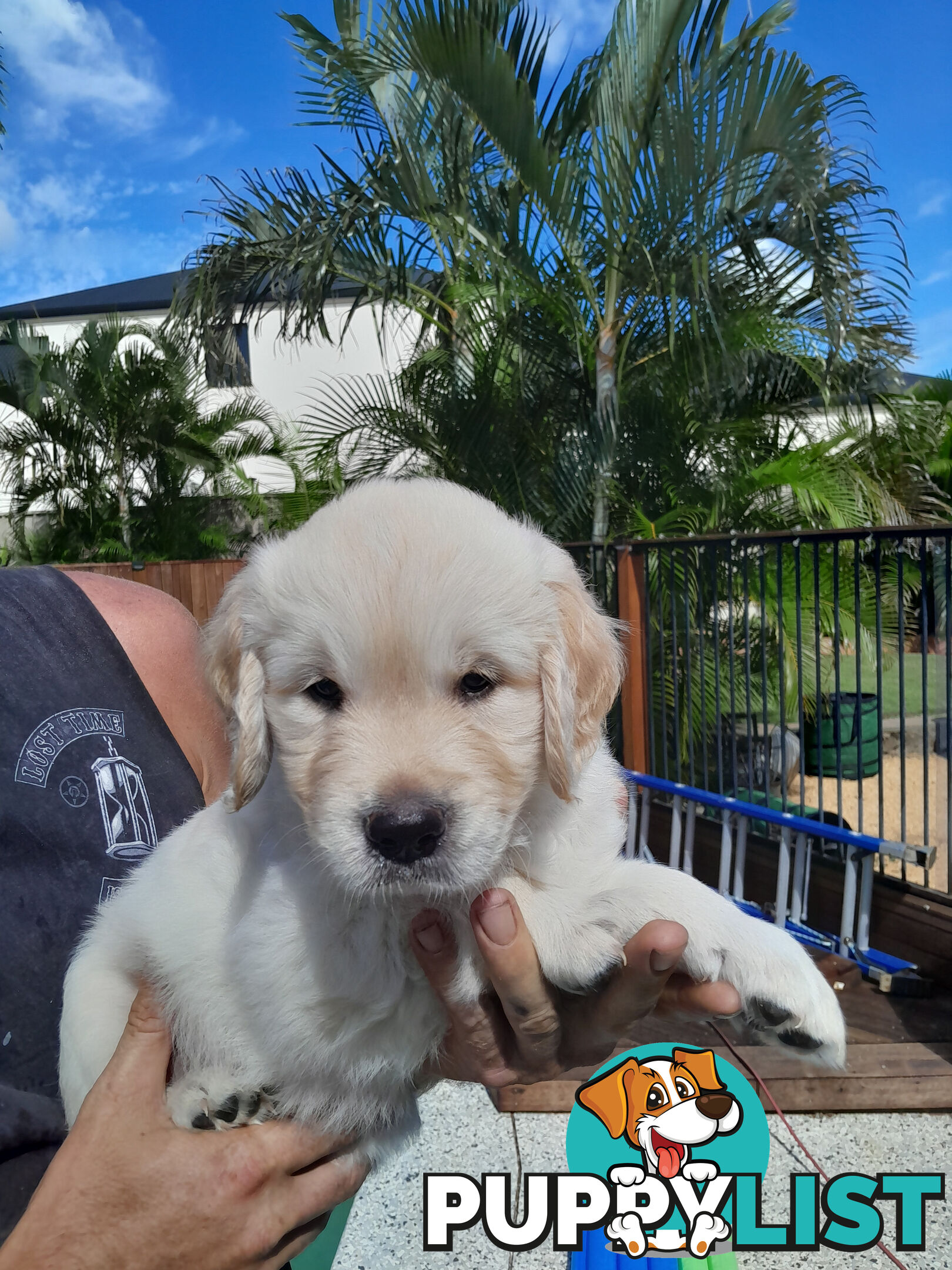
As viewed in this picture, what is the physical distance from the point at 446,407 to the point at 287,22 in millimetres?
4337

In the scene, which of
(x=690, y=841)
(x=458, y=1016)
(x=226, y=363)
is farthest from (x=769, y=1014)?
(x=226, y=363)

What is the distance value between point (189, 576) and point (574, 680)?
7.70 m

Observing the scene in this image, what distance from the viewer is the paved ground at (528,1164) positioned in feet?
11.0

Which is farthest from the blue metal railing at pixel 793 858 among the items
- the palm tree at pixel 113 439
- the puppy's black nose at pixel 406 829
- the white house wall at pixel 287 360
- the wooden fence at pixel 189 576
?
the white house wall at pixel 287 360

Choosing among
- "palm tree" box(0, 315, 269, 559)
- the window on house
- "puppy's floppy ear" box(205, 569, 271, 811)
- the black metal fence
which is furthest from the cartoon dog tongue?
"palm tree" box(0, 315, 269, 559)

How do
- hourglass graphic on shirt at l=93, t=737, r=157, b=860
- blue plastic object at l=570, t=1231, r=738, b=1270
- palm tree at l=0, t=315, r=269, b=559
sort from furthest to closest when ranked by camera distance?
palm tree at l=0, t=315, r=269, b=559 → blue plastic object at l=570, t=1231, r=738, b=1270 → hourglass graphic on shirt at l=93, t=737, r=157, b=860

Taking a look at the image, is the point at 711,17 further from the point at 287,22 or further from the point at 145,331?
the point at 145,331

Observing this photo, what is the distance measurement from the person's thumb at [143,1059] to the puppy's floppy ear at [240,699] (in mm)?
458

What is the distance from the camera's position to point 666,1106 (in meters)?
2.26

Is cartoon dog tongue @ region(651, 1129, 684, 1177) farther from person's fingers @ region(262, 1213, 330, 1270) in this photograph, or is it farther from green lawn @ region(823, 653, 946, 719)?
green lawn @ region(823, 653, 946, 719)

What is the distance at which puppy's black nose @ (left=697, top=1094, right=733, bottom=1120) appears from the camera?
230cm

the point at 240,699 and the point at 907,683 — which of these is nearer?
the point at 240,699

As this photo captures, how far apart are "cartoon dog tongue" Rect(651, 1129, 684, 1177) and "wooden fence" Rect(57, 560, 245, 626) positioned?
7.29 metres

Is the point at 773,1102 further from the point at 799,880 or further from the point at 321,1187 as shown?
the point at 321,1187
